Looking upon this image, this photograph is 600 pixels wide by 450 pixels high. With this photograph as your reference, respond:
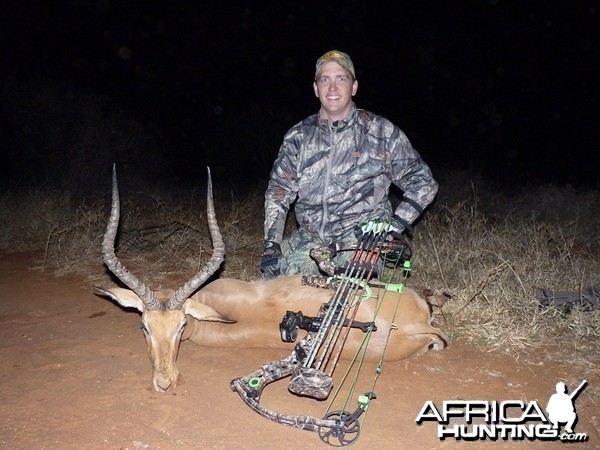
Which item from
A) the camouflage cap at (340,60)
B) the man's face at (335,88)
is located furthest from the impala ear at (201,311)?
the camouflage cap at (340,60)

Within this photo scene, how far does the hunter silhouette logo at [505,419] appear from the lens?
268 centimetres

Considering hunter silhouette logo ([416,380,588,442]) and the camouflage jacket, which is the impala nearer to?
hunter silhouette logo ([416,380,588,442])

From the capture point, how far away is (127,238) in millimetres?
6371

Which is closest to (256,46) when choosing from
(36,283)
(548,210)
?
(548,210)

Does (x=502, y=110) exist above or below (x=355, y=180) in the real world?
above

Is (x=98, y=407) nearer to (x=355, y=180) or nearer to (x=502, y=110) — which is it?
(x=355, y=180)

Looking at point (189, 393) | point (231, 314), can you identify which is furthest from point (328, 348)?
point (231, 314)

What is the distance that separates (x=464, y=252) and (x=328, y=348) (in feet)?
10.4

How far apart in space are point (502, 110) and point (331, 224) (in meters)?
16.0

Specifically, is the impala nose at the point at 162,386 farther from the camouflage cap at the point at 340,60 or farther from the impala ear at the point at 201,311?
the camouflage cap at the point at 340,60

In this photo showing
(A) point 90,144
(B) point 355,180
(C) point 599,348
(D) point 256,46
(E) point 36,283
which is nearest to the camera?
(C) point 599,348

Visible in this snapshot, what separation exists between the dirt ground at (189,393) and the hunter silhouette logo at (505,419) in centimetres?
4

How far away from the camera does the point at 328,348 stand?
2.73 metres

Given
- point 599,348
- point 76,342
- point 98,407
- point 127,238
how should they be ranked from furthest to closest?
1. point 127,238
2. point 76,342
3. point 599,348
4. point 98,407
